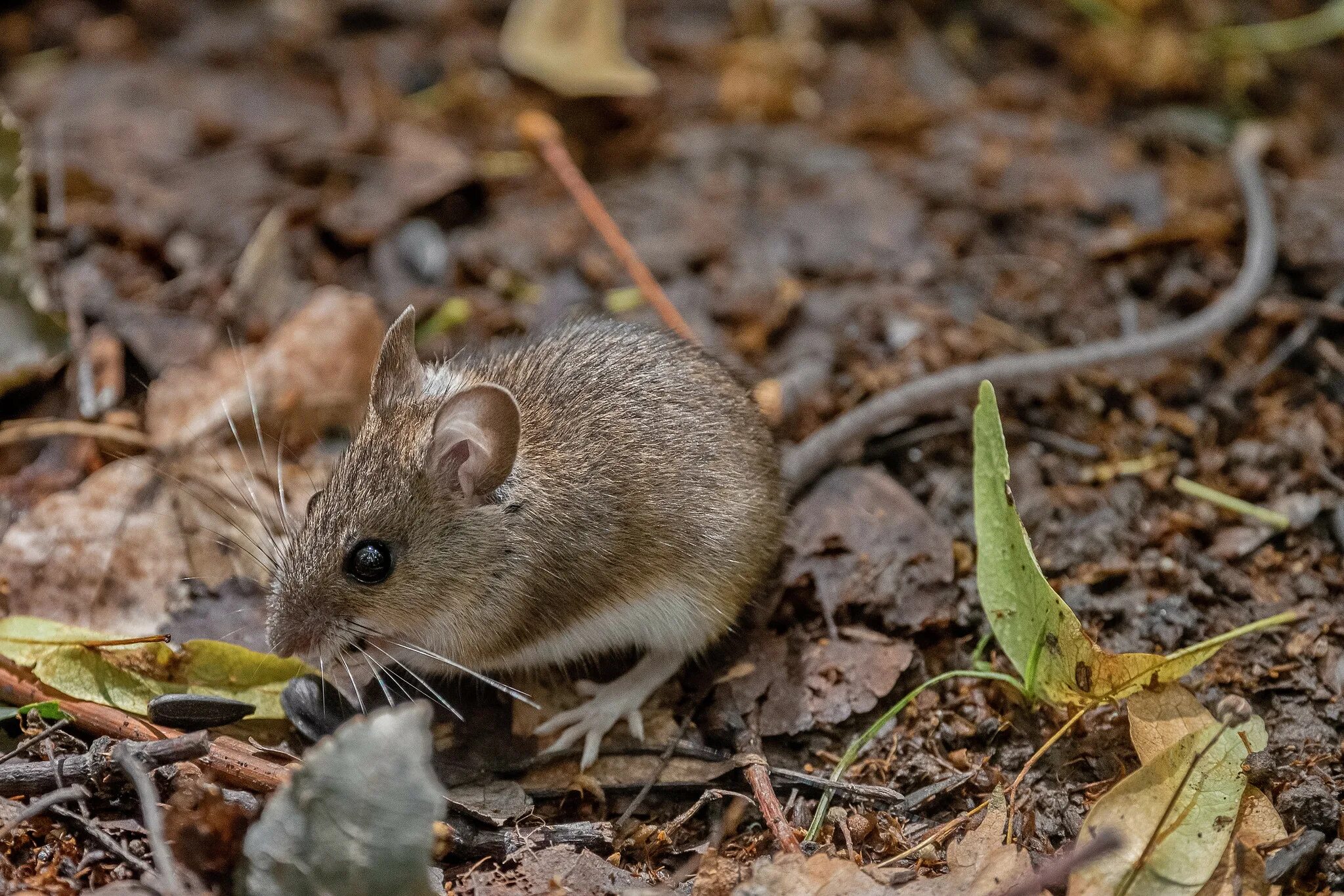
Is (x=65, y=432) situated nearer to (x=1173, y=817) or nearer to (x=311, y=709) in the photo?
(x=311, y=709)

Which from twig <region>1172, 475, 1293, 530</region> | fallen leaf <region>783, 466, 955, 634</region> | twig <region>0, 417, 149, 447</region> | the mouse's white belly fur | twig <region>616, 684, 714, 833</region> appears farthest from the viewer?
twig <region>0, 417, 149, 447</region>

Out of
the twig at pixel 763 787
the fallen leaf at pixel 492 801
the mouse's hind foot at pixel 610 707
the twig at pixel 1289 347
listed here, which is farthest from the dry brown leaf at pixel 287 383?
the twig at pixel 1289 347

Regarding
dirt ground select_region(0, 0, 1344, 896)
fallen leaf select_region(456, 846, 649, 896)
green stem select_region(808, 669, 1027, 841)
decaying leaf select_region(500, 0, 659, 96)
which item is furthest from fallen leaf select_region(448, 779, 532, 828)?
decaying leaf select_region(500, 0, 659, 96)

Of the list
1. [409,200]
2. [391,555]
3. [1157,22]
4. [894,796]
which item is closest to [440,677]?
[391,555]

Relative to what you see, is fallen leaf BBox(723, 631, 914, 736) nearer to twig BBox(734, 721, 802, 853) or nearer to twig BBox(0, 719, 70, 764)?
twig BBox(734, 721, 802, 853)

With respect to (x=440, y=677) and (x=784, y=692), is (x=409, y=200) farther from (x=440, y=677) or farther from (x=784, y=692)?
(x=784, y=692)

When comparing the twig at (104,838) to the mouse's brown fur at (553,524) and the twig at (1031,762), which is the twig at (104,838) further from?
the twig at (1031,762)

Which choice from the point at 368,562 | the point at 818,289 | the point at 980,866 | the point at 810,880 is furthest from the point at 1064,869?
the point at 818,289
